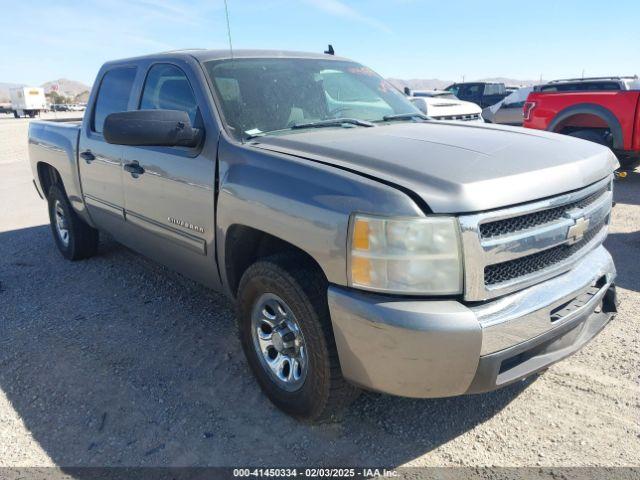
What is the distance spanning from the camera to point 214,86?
3168 millimetres

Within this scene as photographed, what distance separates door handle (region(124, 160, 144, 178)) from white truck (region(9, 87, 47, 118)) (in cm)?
5829

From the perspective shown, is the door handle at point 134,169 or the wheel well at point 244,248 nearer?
the wheel well at point 244,248

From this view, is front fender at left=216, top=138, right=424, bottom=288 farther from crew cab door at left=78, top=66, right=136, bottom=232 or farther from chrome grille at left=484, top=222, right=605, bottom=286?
crew cab door at left=78, top=66, right=136, bottom=232

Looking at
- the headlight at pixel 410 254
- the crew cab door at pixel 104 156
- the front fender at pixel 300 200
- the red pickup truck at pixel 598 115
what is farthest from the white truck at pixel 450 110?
the headlight at pixel 410 254

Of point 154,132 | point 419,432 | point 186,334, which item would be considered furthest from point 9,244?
point 419,432

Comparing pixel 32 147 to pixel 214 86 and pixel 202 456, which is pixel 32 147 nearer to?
pixel 214 86

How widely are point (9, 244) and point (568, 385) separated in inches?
241

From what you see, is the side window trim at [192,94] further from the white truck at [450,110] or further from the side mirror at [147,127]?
the white truck at [450,110]

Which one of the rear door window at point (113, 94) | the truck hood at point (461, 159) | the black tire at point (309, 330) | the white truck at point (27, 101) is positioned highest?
the rear door window at point (113, 94)

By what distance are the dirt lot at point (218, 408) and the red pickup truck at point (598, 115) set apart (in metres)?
4.39

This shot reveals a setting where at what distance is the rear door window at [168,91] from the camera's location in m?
3.31

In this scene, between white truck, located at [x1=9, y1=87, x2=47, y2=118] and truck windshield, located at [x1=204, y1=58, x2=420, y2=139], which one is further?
white truck, located at [x1=9, y1=87, x2=47, y2=118]

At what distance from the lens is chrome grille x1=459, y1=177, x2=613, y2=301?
6.75ft

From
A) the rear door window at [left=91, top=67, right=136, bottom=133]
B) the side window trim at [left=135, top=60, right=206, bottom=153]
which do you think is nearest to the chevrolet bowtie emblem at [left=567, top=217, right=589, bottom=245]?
the side window trim at [left=135, top=60, right=206, bottom=153]
